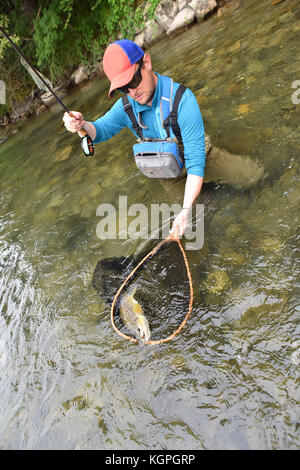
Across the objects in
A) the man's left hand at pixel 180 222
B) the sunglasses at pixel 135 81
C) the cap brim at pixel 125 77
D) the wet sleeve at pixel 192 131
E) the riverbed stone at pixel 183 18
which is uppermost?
the cap brim at pixel 125 77

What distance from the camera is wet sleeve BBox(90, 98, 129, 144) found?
3.77 meters

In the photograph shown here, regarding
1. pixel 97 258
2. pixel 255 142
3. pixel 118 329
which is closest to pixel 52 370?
pixel 118 329

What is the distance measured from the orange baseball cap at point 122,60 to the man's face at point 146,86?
14cm

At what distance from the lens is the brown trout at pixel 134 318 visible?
3145 mm

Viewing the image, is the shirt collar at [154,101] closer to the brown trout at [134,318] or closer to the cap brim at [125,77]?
the cap brim at [125,77]

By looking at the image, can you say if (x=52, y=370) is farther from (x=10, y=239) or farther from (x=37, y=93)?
(x=37, y=93)

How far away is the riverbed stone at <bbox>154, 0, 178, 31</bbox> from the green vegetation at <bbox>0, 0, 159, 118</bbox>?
1.28ft

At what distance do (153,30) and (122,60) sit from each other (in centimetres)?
1121

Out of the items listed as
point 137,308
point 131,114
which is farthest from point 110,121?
point 137,308

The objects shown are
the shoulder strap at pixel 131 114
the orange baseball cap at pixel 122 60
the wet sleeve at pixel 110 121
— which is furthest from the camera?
the wet sleeve at pixel 110 121

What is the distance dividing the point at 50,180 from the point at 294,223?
19.2 ft

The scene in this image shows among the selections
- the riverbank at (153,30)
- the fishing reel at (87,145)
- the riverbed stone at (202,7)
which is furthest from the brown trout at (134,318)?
the riverbed stone at (202,7)

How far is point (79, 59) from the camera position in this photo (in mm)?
13531

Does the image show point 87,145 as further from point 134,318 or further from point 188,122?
point 134,318
